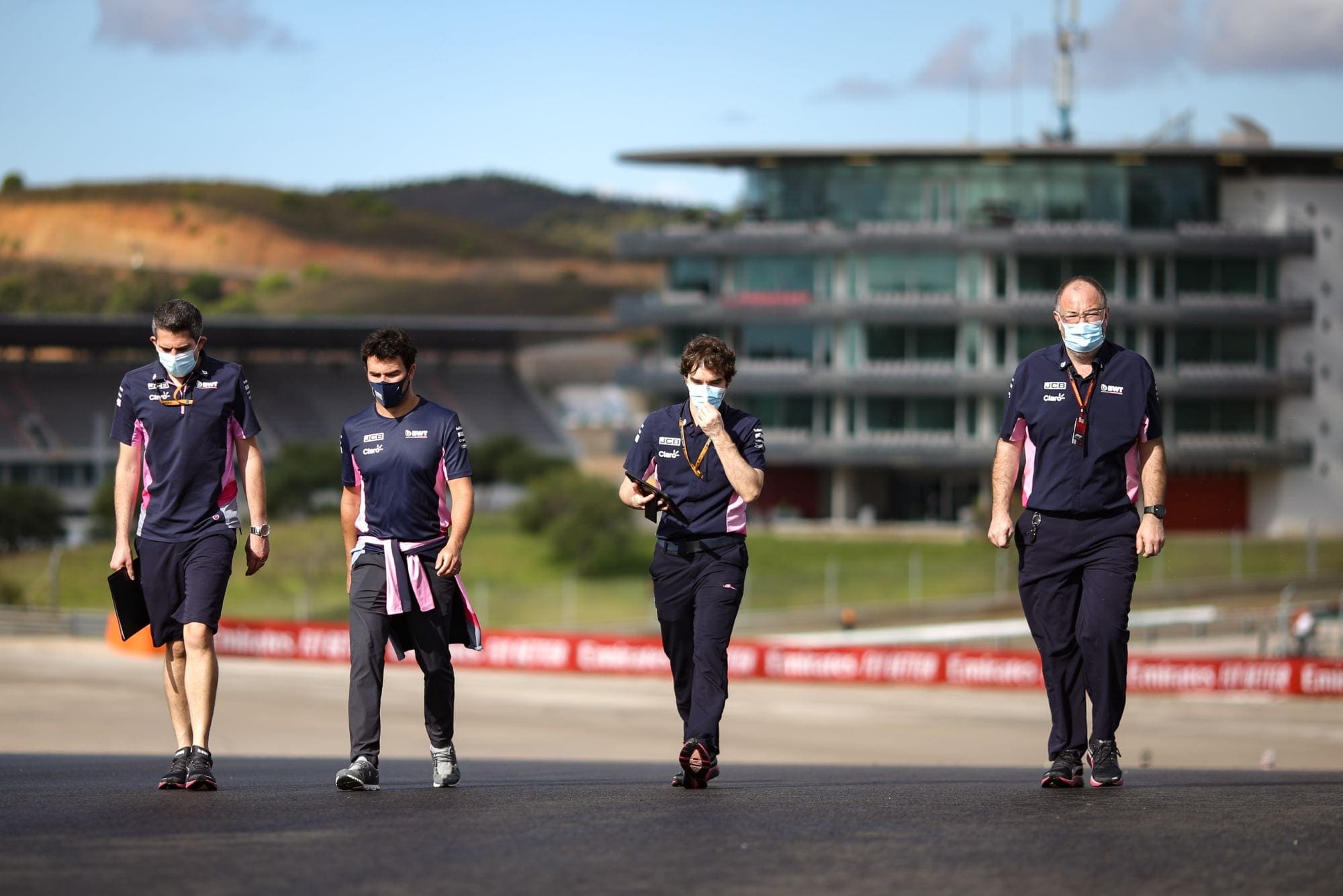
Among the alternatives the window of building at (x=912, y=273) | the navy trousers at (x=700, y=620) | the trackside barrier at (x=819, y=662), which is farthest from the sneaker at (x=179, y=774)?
the window of building at (x=912, y=273)

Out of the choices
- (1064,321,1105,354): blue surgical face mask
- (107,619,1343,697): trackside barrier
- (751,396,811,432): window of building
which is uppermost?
(751,396,811,432): window of building

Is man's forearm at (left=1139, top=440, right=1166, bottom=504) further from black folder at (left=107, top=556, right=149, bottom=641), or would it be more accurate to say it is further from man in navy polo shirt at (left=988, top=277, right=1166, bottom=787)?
black folder at (left=107, top=556, right=149, bottom=641)

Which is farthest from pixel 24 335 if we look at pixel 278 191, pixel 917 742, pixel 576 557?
pixel 278 191

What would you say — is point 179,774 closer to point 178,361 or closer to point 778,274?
point 178,361

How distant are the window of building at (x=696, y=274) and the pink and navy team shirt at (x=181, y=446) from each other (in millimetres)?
67192

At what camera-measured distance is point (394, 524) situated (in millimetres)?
9266

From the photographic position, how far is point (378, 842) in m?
7.17

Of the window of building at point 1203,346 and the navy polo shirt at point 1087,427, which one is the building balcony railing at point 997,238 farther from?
the navy polo shirt at point 1087,427

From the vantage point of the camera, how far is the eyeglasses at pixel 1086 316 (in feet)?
29.9

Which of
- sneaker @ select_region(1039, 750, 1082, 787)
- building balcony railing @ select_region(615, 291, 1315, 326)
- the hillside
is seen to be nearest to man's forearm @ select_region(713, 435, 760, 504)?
sneaker @ select_region(1039, 750, 1082, 787)

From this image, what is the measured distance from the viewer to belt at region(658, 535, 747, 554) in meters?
9.59

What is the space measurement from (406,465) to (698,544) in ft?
4.96

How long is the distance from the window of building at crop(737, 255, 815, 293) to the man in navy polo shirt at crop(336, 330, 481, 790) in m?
65.6

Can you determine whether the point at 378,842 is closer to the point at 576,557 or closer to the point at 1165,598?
the point at 1165,598
